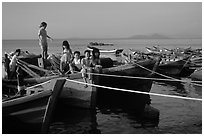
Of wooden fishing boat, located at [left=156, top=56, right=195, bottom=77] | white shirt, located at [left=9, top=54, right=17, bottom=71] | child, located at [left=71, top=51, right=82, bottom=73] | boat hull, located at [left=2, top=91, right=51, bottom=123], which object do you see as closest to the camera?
boat hull, located at [left=2, top=91, right=51, bottom=123]

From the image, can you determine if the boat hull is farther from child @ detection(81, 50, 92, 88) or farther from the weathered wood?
child @ detection(81, 50, 92, 88)

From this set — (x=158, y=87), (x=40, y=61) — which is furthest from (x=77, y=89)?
(x=158, y=87)

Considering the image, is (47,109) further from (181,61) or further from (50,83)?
(181,61)

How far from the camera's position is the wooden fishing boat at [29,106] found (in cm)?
732

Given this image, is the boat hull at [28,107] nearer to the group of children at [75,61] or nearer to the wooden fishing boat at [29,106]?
the wooden fishing boat at [29,106]

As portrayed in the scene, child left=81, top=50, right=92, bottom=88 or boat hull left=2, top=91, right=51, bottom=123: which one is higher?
child left=81, top=50, right=92, bottom=88

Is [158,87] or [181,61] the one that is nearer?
[158,87]

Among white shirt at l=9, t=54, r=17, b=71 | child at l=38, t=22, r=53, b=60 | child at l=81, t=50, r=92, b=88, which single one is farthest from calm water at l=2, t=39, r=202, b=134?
child at l=38, t=22, r=53, b=60

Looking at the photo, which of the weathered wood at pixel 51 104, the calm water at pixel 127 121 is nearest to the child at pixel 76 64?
the calm water at pixel 127 121

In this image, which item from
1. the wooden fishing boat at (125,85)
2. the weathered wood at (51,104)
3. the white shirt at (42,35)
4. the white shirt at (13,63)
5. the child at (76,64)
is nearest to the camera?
the weathered wood at (51,104)

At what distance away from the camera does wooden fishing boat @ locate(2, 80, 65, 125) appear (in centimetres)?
732

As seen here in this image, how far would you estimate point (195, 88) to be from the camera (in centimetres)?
1666

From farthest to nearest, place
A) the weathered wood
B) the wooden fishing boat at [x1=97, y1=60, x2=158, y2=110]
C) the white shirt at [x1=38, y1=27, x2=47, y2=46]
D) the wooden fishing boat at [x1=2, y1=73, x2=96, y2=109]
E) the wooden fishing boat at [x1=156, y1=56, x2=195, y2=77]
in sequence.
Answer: the wooden fishing boat at [x1=156, y1=56, x2=195, y2=77] < the white shirt at [x1=38, y1=27, x2=47, y2=46] < the wooden fishing boat at [x1=97, y1=60, x2=158, y2=110] < the wooden fishing boat at [x1=2, y1=73, x2=96, y2=109] < the weathered wood

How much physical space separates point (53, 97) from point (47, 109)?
1.18 feet
